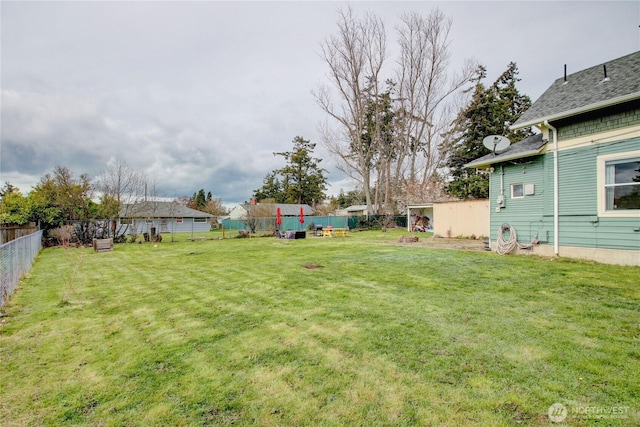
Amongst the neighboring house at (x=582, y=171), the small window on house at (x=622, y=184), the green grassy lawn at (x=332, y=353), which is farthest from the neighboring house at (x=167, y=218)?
the small window on house at (x=622, y=184)

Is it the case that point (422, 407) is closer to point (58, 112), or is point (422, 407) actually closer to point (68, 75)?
point (68, 75)

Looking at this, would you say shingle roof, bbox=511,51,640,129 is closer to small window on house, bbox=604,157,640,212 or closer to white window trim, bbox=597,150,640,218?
white window trim, bbox=597,150,640,218

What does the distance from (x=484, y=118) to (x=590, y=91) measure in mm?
16530

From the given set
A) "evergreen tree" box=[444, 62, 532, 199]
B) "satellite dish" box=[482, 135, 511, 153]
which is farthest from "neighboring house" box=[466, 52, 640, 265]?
"evergreen tree" box=[444, 62, 532, 199]

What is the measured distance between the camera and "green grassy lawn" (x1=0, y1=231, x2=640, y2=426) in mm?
2062

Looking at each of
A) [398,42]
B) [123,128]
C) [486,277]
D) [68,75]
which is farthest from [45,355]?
[398,42]

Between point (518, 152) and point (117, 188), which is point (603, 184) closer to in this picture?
point (518, 152)

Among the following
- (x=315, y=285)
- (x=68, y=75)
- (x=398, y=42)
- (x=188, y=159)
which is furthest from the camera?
(x=188, y=159)

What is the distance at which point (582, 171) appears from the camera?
287 inches

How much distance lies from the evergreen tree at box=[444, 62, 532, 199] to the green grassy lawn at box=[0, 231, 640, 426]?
17.9 metres

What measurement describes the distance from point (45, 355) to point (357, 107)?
86.6 ft

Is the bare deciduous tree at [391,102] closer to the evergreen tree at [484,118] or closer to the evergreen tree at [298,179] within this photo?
the evergreen tree at [484,118]

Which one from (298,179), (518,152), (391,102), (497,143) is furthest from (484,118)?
(298,179)

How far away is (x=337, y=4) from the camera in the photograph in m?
23.3
